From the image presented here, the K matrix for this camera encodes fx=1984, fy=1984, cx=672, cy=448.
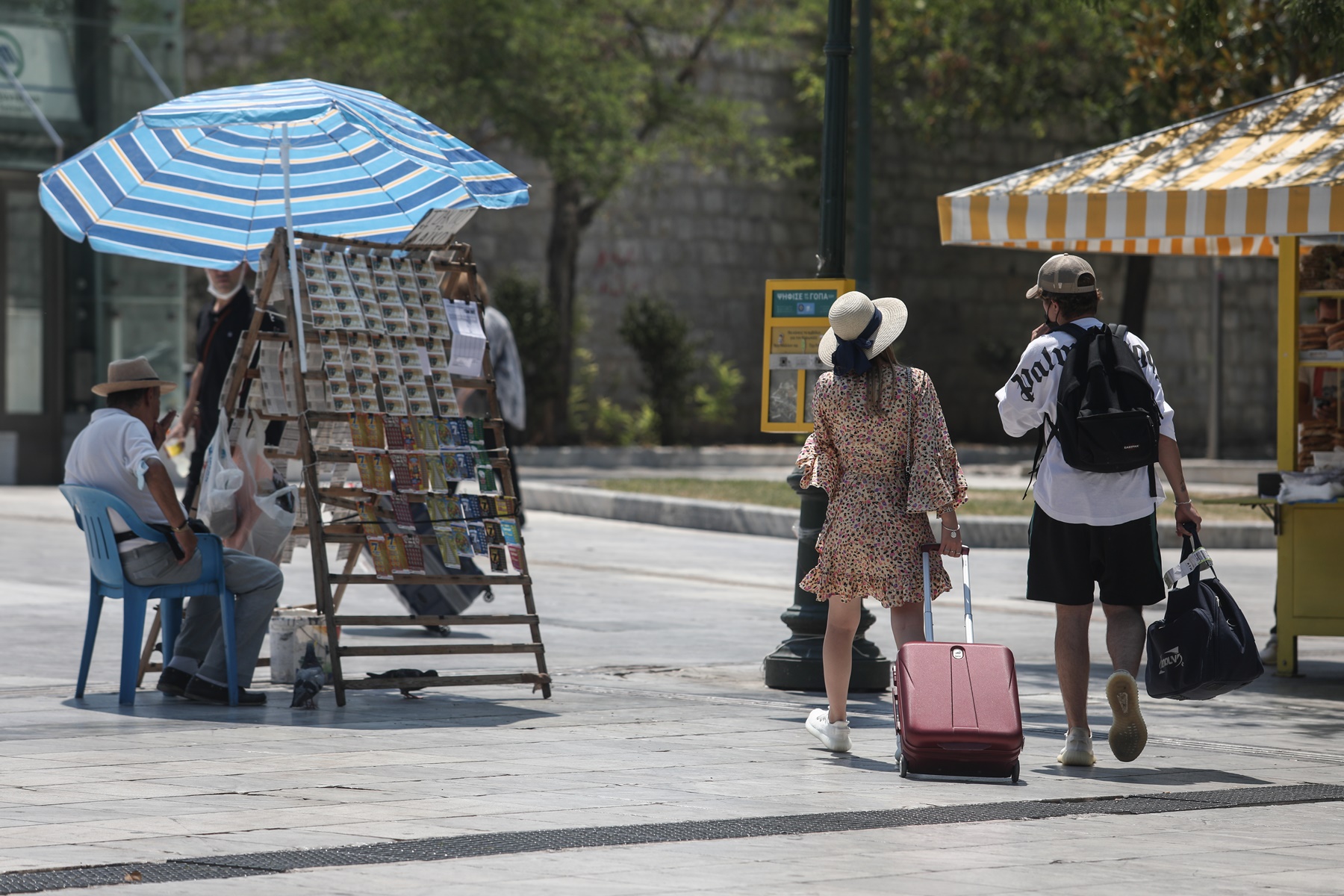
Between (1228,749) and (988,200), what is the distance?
3.37 meters

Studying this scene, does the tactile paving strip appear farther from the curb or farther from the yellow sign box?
the curb

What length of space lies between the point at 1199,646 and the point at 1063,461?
801 millimetres

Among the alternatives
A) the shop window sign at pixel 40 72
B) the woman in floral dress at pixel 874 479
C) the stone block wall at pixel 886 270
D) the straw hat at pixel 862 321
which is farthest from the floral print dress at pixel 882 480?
the stone block wall at pixel 886 270

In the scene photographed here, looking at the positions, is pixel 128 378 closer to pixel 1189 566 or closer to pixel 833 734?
pixel 833 734

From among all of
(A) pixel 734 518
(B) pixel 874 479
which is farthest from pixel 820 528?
(A) pixel 734 518

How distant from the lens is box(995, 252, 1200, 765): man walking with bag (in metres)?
6.93

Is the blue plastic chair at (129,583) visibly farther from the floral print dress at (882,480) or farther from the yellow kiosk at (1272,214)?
the yellow kiosk at (1272,214)

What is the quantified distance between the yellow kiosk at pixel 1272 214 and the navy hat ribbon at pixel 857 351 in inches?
113

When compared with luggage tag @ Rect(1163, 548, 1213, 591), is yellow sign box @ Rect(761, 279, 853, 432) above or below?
above

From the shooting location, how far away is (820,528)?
8984 millimetres

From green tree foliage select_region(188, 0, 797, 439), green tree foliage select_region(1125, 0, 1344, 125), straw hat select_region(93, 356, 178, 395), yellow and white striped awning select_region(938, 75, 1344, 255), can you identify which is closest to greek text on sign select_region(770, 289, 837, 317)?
yellow and white striped awning select_region(938, 75, 1344, 255)

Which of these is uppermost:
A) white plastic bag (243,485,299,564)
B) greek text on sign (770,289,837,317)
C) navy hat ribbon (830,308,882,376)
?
greek text on sign (770,289,837,317)

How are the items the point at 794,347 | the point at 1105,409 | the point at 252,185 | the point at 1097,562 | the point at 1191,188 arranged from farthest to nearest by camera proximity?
the point at 1191,188, the point at 252,185, the point at 794,347, the point at 1097,562, the point at 1105,409

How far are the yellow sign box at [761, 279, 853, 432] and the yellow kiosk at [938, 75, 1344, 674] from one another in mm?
1355
